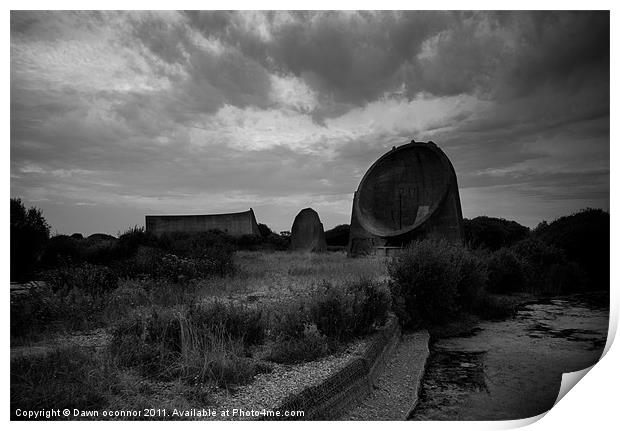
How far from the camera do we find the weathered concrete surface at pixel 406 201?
54.6 feet

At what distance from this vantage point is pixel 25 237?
586 cm

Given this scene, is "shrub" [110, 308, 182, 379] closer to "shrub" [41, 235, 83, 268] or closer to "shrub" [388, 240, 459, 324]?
"shrub" [41, 235, 83, 268]

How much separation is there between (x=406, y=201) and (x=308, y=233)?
9.25 meters

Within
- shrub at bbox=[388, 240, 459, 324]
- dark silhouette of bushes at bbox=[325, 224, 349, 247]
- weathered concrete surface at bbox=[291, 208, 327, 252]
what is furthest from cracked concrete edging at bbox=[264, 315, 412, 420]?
dark silhouette of bushes at bbox=[325, 224, 349, 247]

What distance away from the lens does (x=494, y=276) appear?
12.7 meters

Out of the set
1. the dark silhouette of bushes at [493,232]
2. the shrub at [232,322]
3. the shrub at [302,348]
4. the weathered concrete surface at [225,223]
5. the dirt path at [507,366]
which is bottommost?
the dirt path at [507,366]

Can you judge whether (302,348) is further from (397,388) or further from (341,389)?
(397,388)

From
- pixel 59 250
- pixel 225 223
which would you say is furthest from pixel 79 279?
pixel 225 223

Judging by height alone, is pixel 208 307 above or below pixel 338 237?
below

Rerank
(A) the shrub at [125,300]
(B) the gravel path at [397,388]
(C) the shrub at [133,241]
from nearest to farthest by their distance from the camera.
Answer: (B) the gravel path at [397,388] → (A) the shrub at [125,300] → (C) the shrub at [133,241]

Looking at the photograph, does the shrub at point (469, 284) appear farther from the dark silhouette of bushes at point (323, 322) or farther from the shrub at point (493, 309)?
the dark silhouette of bushes at point (323, 322)

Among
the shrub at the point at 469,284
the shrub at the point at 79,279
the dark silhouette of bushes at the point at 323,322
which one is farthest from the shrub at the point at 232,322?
the shrub at the point at 469,284

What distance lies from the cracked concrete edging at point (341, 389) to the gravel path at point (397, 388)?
0.10m

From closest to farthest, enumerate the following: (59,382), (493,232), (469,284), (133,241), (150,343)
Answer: (59,382) < (150,343) < (469,284) < (133,241) < (493,232)
